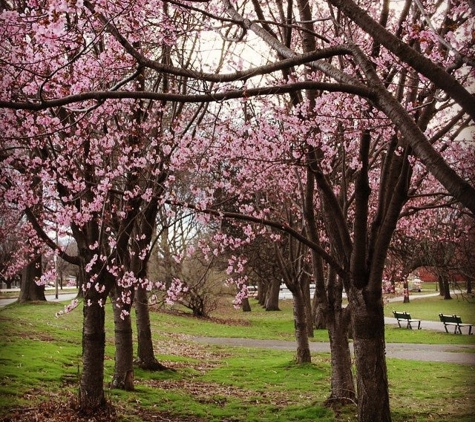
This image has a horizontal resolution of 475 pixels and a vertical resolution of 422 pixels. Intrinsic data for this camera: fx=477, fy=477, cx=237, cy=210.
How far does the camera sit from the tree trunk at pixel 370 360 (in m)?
6.14

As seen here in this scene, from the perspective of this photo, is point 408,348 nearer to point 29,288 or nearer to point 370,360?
point 370,360

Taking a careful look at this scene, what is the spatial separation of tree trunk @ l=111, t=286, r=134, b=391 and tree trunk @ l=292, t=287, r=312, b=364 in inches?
199

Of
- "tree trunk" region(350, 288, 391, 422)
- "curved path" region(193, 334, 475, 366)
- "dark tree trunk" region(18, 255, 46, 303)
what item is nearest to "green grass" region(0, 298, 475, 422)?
"curved path" region(193, 334, 475, 366)

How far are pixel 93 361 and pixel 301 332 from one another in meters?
6.85

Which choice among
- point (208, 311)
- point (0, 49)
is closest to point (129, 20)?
point (0, 49)

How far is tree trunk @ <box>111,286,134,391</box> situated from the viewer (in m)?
9.89

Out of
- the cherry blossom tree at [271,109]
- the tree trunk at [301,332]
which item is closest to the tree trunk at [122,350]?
the cherry blossom tree at [271,109]

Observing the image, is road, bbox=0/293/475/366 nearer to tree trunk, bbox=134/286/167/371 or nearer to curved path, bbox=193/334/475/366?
curved path, bbox=193/334/475/366

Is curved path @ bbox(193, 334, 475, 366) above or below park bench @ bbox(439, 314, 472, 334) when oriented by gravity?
below

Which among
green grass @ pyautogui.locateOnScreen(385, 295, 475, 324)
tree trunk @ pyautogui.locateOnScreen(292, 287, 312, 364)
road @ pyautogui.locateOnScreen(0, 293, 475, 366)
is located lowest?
road @ pyautogui.locateOnScreen(0, 293, 475, 366)

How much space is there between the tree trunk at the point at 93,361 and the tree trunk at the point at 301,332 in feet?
21.4

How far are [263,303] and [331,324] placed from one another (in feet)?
112

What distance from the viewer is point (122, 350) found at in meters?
10.1

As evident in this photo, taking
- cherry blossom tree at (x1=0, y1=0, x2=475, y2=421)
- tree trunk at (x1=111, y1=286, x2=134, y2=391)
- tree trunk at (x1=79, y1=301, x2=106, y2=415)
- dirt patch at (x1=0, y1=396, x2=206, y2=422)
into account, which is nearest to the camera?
cherry blossom tree at (x1=0, y1=0, x2=475, y2=421)
